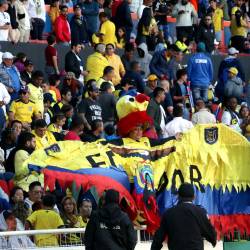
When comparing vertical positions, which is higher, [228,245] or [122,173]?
[122,173]

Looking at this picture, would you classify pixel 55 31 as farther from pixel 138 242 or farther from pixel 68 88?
pixel 138 242

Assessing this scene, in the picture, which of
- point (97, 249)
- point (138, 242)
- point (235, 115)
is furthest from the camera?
point (235, 115)

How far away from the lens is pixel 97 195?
52.3 feet

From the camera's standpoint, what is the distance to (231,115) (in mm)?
24266

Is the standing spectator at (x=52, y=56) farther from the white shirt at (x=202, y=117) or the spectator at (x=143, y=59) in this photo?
the white shirt at (x=202, y=117)

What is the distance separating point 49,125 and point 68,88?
3.24 meters

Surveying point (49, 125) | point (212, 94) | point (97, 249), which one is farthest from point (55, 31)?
point (97, 249)

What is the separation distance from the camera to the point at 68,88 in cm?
2439

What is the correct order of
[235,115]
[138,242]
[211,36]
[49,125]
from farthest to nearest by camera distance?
[211,36] < [235,115] < [49,125] < [138,242]

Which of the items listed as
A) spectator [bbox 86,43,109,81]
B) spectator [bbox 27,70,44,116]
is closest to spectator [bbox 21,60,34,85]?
spectator [bbox 27,70,44,116]

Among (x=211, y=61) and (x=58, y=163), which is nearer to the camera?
(x=58, y=163)

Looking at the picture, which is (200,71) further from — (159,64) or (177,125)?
(177,125)

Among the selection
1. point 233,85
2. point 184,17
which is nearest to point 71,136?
point 233,85

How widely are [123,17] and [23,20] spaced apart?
3316 mm
